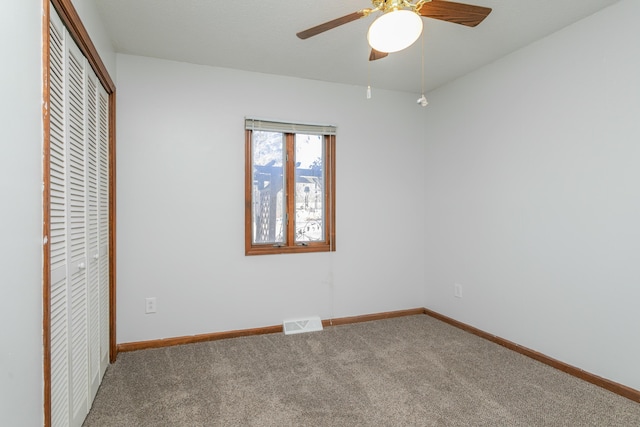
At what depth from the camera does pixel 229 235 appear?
10.1 ft

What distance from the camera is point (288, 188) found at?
10.8 ft

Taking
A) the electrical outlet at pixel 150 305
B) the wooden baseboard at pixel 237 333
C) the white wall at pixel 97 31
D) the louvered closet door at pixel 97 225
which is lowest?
the wooden baseboard at pixel 237 333

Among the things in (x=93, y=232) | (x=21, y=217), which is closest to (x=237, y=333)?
(x=93, y=232)

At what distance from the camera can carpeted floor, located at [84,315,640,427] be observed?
6.16 ft

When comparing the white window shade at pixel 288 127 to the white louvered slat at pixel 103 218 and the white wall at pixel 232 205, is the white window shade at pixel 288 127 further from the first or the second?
the white louvered slat at pixel 103 218

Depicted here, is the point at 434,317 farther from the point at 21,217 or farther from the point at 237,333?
the point at 21,217

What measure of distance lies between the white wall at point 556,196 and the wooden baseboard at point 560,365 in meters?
0.04

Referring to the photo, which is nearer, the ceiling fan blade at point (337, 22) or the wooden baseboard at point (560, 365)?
the ceiling fan blade at point (337, 22)

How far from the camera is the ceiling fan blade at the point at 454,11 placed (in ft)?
5.11

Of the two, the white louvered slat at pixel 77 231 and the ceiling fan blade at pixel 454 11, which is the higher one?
the ceiling fan blade at pixel 454 11

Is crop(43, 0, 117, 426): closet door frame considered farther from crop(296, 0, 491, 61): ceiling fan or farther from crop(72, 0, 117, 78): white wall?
crop(296, 0, 491, 61): ceiling fan

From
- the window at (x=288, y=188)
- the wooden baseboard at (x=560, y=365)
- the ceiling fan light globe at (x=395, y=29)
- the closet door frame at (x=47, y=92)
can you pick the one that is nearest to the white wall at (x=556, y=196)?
the wooden baseboard at (x=560, y=365)

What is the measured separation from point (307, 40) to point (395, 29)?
123 centimetres

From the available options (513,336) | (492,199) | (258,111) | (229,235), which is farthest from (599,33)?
(229,235)
